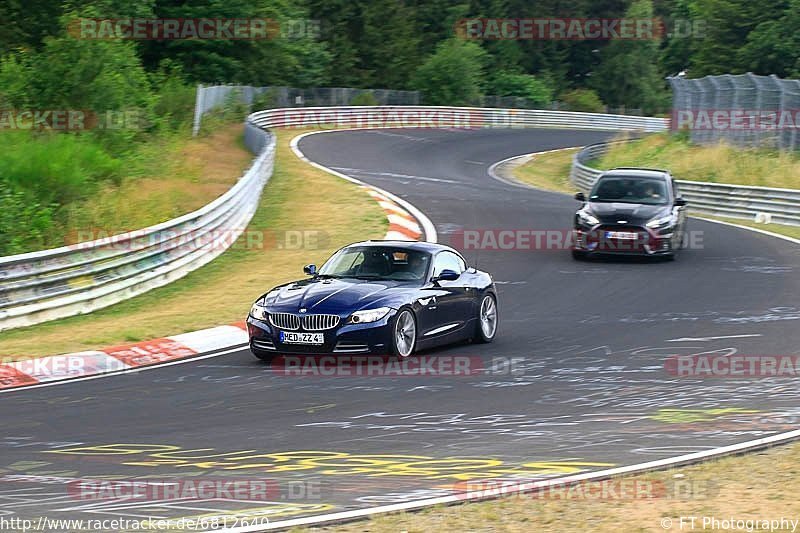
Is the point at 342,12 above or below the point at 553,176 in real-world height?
above

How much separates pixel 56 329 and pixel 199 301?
2612mm

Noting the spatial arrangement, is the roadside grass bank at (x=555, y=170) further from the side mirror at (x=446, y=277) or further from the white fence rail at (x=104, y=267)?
the side mirror at (x=446, y=277)

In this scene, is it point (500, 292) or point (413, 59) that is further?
point (413, 59)

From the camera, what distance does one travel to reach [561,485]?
7531 mm

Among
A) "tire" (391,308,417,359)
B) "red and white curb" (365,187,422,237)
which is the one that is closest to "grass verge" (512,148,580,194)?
"red and white curb" (365,187,422,237)

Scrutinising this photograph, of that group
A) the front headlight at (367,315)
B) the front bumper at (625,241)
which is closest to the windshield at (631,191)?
the front bumper at (625,241)

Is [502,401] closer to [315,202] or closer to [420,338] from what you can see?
[420,338]

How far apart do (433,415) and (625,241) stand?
40.6ft

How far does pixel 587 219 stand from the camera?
22.3 m

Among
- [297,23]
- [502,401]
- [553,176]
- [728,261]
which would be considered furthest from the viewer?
[297,23]

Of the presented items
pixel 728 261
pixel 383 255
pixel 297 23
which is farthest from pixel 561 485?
pixel 297 23

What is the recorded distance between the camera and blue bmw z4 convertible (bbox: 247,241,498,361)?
1286 cm

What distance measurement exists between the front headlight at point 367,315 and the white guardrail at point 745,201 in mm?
18098

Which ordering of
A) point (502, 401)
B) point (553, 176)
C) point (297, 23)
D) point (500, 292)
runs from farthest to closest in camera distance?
1. point (297, 23)
2. point (553, 176)
3. point (500, 292)
4. point (502, 401)
